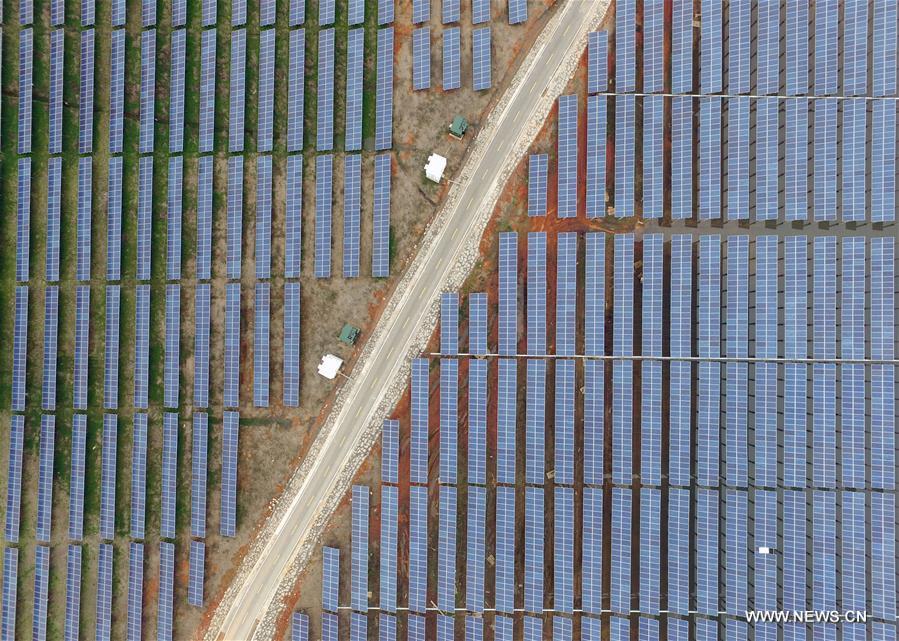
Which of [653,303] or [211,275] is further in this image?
[211,275]

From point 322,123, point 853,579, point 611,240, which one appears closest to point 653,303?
point 611,240

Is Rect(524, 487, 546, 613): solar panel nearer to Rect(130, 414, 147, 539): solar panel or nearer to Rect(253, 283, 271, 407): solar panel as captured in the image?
Rect(253, 283, 271, 407): solar panel

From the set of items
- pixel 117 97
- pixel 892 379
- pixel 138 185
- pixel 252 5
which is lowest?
pixel 892 379

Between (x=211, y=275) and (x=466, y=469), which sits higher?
(x=211, y=275)

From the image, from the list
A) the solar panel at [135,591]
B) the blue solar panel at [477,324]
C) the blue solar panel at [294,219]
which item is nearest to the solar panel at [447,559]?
the blue solar panel at [477,324]

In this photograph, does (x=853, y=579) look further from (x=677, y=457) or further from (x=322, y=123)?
(x=322, y=123)

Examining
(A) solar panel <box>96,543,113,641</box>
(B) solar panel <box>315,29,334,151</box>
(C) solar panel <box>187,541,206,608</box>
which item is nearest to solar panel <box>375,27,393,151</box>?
(B) solar panel <box>315,29,334,151</box>
